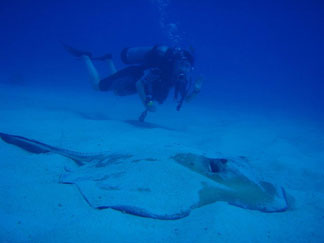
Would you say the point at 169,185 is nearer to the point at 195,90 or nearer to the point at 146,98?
the point at 146,98

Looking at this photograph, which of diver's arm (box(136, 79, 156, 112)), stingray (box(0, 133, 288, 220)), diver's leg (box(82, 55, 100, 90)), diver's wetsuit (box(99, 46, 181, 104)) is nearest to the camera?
stingray (box(0, 133, 288, 220))

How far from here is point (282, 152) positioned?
6.99 metres

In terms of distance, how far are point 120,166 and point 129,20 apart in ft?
276

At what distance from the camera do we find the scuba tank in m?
8.45

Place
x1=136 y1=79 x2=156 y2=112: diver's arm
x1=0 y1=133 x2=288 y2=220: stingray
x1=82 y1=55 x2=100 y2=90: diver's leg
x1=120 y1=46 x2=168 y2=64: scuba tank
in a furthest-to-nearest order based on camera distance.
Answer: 1. x1=82 y1=55 x2=100 y2=90: diver's leg
2. x1=120 y1=46 x2=168 y2=64: scuba tank
3. x1=136 y1=79 x2=156 y2=112: diver's arm
4. x1=0 y1=133 x2=288 y2=220: stingray

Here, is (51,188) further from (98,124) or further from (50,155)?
(98,124)

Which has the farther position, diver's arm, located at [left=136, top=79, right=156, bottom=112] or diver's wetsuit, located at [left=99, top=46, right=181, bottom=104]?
diver's wetsuit, located at [left=99, top=46, right=181, bottom=104]

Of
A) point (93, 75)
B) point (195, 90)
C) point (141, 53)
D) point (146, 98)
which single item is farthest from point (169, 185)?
point (93, 75)

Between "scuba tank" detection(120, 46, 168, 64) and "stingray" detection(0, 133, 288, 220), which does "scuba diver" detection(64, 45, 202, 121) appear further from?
"stingray" detection(0, 133, 288, 220)

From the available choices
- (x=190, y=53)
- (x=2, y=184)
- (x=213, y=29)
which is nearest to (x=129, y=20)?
(x=213, y=29)

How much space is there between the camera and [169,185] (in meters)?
3.05

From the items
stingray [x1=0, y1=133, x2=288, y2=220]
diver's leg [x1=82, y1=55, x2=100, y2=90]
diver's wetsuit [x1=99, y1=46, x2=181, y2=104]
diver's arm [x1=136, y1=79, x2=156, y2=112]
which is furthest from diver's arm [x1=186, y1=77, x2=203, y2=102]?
stingray [x1=0, y1=133, x2=288, y2=220]

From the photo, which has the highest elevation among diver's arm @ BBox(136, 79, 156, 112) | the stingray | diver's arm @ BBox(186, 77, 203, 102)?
diver's arm @ BBox(186, 77, 203, 102)

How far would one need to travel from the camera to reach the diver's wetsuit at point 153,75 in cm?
834
